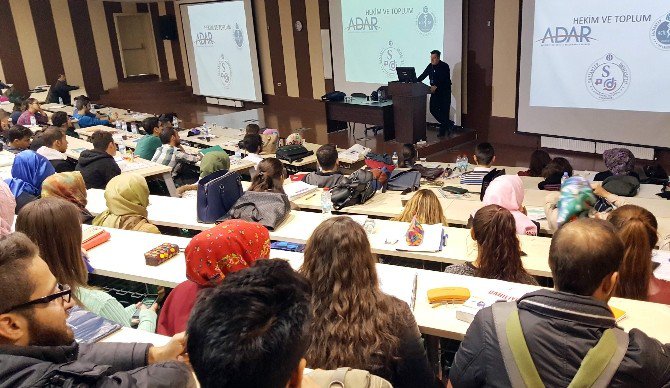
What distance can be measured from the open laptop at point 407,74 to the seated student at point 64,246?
22.9 feet

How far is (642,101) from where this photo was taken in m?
7.01

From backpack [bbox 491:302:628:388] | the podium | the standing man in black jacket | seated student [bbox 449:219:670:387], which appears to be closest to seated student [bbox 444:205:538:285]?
seated student [bbox 449:219:670:387]

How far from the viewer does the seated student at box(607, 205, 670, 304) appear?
7.72ft

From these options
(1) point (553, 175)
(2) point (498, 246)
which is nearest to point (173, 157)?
(1) point (553, 175)

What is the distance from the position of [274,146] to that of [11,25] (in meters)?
10.1

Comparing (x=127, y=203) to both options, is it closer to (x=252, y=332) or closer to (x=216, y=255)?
(x=216, y=255)

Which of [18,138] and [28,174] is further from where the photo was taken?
[18,138]

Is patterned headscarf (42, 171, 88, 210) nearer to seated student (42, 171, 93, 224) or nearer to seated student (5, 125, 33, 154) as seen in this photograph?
seated student (42, 171, 93, 224)

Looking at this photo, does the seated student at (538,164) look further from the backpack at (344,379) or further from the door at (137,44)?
the door at (137,44)

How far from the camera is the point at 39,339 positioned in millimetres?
1432

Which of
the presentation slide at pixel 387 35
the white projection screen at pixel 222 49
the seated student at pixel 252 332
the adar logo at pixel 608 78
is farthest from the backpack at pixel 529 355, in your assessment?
the white projection screen at pixel 222 49

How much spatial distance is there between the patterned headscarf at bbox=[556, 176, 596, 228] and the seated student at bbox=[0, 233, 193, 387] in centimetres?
228

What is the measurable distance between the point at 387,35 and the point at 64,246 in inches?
327

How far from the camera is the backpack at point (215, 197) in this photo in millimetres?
3721
